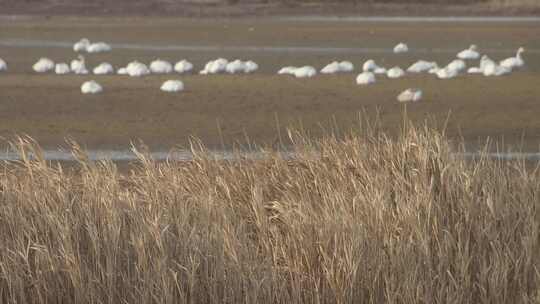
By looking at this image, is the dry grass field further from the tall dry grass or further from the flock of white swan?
the tall dry grass

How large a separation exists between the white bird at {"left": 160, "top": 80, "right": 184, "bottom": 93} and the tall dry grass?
11.6 m

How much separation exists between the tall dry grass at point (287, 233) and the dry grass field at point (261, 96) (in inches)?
198

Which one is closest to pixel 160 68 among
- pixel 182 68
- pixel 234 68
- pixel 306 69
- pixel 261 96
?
pixel 182 68

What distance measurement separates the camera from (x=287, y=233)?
9023 millimetres

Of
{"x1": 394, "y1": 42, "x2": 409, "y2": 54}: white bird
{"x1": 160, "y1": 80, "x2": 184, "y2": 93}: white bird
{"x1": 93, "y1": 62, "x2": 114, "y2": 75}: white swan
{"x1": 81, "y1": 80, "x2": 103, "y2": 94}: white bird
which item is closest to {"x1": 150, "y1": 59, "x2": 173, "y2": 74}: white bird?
{"x1": 93, "y1": 62, "x2": 114, "y2": 75}: white swan

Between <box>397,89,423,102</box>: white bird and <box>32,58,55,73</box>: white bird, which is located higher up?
<box>397,89,423,102</box>: white bird

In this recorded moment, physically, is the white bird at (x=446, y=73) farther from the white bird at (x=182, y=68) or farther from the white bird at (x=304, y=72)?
the white bird at (x=182, y=68)

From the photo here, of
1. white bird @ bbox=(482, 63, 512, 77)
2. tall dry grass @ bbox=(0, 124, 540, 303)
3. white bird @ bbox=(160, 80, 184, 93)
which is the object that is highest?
tall dry grass @ bbox=(0, 124, 540, 303)

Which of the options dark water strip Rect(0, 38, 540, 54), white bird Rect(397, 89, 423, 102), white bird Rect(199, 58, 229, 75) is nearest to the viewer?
white bird Rect(397, 89, 423, 102)

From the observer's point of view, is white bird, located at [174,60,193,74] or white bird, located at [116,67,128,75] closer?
white bird, located at [116,67,128,75]

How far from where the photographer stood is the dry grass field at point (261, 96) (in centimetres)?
1727

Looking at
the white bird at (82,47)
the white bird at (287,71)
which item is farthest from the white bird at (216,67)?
the white bird at (82,47)

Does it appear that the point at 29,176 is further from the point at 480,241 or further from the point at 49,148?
the point at 49,148

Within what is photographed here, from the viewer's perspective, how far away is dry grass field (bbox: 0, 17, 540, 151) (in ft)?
56.6
